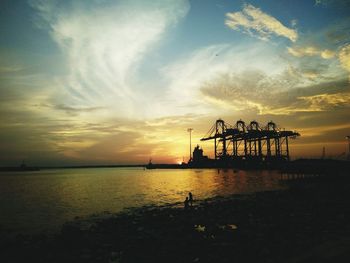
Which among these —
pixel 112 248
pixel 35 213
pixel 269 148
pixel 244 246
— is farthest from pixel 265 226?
pixel 269 148

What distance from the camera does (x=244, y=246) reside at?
12.2 m

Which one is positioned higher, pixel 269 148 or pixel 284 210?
pixel 269 148

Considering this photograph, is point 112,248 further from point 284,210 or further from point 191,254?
point 284,210

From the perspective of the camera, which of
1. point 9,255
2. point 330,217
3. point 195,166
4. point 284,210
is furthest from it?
point 195,166

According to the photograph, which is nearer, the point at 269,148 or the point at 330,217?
the point at 330,217

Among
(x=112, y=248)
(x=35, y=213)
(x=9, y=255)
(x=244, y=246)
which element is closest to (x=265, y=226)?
(x=244, y=246)

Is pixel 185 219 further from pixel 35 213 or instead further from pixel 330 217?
pixel 35 213

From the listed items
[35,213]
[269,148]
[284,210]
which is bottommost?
[35,213]

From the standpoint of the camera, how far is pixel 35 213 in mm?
27188

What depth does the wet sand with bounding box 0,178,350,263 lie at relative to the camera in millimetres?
11000

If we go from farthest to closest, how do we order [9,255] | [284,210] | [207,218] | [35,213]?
[35,213] → [284,210] → [207,218] → [9,255]

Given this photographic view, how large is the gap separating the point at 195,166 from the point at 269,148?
57.1 meters

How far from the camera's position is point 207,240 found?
13492mm

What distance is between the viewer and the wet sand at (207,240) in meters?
11.0
